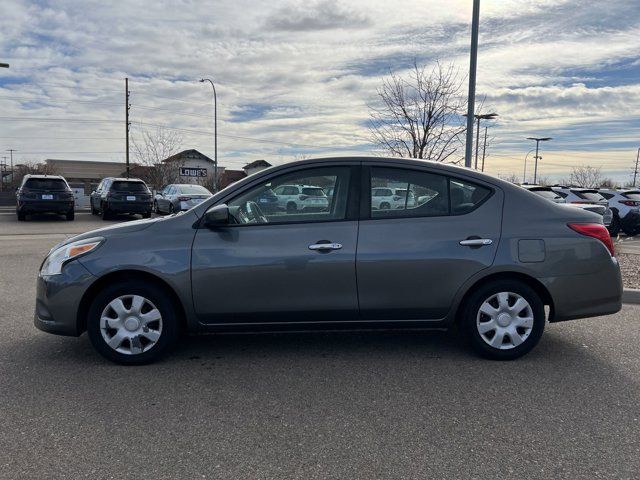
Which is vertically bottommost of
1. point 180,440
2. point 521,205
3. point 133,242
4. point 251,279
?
point 180,440

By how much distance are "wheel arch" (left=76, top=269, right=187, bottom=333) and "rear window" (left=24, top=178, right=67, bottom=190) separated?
16.5 metres

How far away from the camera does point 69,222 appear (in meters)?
18.8

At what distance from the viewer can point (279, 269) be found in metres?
4.07

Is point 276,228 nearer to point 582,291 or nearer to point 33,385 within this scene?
point 33,385

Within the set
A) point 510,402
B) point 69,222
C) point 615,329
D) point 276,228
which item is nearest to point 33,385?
point 276,228

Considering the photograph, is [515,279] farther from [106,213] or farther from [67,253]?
[106,213]

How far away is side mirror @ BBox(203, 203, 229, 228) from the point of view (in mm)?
4012

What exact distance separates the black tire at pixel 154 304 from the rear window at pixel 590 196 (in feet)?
49.8

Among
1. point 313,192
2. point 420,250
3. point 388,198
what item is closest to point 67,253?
point 313,192

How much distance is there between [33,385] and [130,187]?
55.0 ft

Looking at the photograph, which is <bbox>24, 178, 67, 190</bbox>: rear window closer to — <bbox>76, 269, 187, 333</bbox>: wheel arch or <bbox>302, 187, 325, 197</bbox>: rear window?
Result: <bbox>76, 269, 187, 333</bbox>: wheel arch

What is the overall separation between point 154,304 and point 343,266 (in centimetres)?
151

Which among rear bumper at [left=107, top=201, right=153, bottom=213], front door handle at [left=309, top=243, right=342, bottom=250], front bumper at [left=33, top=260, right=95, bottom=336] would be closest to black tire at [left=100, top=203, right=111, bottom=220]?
rear bumper at [left=107, top=201, right=153, bottom=213]

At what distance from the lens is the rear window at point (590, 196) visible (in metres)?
16.1
